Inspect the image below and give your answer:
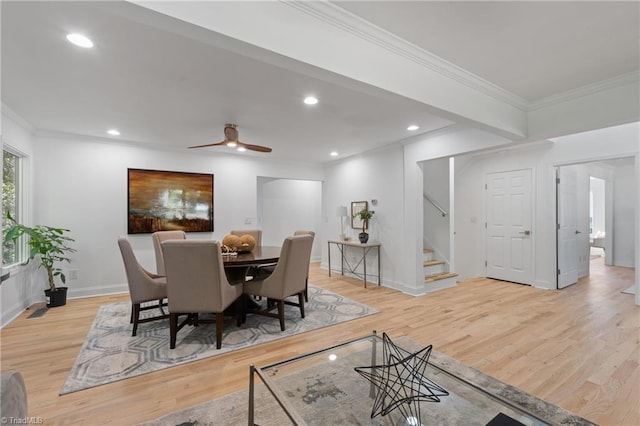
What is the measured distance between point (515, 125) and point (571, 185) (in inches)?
126

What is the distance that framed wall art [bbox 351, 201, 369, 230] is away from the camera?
545cm

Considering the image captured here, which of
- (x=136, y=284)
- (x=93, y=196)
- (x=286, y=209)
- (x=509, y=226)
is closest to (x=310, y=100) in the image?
(x=136, y=284)

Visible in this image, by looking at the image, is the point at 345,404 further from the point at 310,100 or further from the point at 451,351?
the point at 310,100

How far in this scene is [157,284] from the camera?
117 inches

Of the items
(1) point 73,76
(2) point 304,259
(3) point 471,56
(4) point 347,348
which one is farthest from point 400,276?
(1) point 73,76

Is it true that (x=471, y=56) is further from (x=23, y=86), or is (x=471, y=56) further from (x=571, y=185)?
(x=571, y=185)

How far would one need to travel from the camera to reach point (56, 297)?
381 cm

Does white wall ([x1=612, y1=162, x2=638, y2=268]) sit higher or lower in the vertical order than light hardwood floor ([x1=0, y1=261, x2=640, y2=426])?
higher

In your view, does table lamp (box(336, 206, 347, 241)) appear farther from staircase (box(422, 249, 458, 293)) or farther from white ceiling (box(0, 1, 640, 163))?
white ceiling (box(0, 1, 640, 163))

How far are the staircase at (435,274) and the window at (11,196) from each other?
18.3ft

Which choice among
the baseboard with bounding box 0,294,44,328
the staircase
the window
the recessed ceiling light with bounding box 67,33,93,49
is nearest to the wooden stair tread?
the staircase

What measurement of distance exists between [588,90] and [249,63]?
3.19 meters

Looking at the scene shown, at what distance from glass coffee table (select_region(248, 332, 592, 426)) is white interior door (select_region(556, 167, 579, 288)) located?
3.87 m

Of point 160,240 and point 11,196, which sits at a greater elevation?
point 11,196
